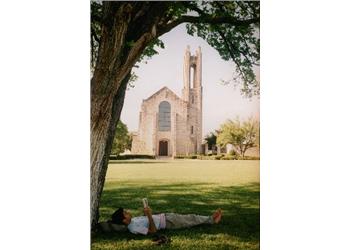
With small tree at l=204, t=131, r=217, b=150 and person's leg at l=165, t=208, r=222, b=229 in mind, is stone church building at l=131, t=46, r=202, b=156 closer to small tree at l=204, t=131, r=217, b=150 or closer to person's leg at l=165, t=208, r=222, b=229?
small tree at l=204, t=131, r=217, b=150

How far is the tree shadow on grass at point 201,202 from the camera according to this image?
473 cm

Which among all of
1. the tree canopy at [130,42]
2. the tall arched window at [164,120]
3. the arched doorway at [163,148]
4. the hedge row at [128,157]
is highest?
the tree canopy at [130,42]

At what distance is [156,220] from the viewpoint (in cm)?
473

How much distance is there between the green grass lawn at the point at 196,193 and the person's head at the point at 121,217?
Answer: 6 centimetres

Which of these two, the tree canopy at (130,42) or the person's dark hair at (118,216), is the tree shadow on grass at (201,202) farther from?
the tree canopy at (130,42)

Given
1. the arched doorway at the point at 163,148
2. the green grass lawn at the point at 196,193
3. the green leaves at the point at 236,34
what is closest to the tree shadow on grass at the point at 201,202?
the green grass lawn at the point at 196,193

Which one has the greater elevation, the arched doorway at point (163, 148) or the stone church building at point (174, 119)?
the stone church building at point (174, 119)

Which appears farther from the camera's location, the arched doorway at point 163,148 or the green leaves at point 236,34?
the arched doorway at point 163,148

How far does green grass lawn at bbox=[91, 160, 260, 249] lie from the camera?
471cm

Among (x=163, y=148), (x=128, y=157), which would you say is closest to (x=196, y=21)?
(x=163, y=148)

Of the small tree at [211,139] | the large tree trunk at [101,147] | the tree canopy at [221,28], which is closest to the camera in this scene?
the large tree trunk at [101,147]

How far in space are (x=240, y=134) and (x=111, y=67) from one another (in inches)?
56.4

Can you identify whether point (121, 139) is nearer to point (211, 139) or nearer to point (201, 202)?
point (211, 139)

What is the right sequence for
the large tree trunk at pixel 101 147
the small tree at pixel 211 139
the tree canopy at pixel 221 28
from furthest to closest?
the small tree at pixel 211 139 < the tree canopy at pixel 221 28 < the large tree trunk at pixel 101 147
